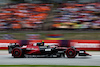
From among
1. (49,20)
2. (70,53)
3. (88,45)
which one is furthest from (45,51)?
(49,20)

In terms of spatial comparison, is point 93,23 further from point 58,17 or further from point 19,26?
point 19,26

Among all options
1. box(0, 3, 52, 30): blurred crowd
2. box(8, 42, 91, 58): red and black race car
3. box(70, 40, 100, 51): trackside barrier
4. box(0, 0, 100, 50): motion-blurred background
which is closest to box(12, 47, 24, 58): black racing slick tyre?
box(8, 42, 91, 58): red and black race car

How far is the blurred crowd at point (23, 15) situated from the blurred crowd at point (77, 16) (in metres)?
1.25

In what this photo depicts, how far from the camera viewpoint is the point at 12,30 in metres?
15.9

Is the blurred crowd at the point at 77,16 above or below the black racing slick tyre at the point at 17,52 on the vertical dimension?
above

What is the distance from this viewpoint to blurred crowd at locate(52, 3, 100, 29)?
15492mm

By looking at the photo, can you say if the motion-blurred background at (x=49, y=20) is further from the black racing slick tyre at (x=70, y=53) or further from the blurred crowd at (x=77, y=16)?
the black racing slick tyre at (x=70, y=53)

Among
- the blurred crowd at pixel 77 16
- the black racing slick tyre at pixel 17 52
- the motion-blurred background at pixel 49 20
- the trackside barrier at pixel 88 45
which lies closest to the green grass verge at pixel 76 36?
the motion-blurred background at pixel 49 20

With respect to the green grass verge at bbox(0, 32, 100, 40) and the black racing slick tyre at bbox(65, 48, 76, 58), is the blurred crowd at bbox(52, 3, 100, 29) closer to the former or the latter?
the green grass verge at bbox(0, 32, 100, 40)

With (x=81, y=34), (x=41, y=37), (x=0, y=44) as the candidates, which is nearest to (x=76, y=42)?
(x=81, y=34)

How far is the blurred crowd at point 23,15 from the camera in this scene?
53.7 ft

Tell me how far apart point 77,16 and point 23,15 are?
4.78 metres

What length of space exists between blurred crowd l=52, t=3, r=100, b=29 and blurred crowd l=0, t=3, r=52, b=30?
4.10ft

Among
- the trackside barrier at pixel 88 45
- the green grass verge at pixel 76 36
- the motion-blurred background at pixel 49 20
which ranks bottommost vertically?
the trackside barrier at pixel 88 45
